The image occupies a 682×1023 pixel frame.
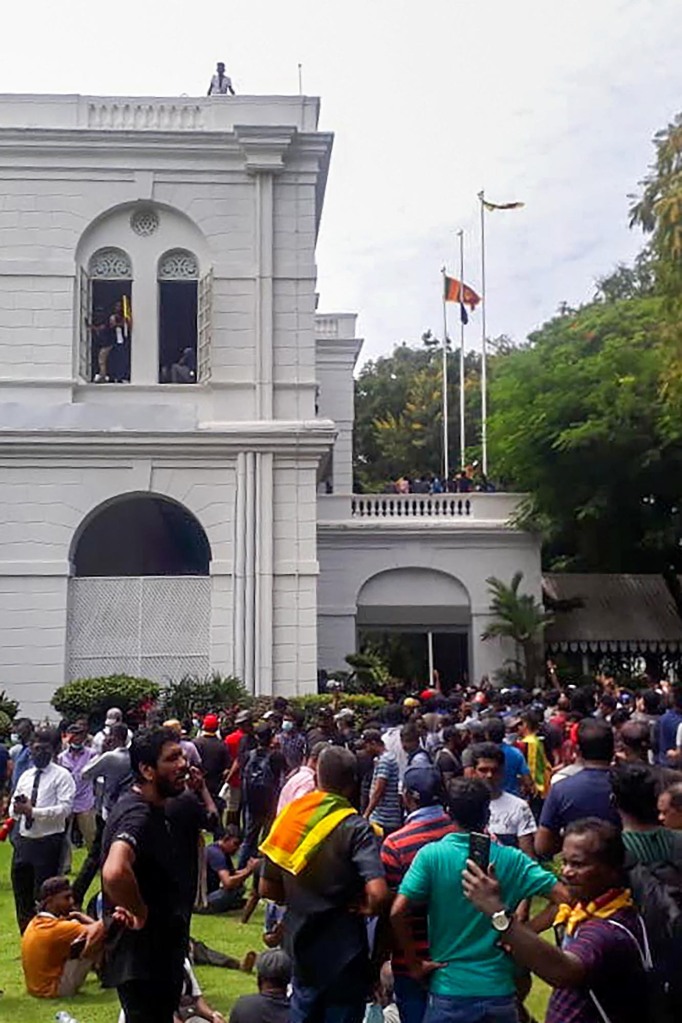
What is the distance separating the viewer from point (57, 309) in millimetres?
22703

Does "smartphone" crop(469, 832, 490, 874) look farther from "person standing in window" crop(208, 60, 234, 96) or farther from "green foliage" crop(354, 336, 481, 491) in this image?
"green foliage" crop(354, 336, 481, 491)

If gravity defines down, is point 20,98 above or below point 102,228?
above

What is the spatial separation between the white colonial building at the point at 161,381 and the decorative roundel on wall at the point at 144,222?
0.04 metres

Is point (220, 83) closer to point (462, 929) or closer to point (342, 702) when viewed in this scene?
point (342, 702)

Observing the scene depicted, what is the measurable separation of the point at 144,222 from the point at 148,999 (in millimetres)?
20387

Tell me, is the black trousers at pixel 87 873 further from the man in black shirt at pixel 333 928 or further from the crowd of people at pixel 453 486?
the crowd of people at pixel 453 486

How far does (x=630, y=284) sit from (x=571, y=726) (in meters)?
33.9

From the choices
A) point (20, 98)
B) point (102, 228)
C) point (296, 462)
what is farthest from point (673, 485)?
point (20, 98)

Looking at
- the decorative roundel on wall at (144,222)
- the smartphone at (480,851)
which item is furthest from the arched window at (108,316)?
the smartphone at (480,851)

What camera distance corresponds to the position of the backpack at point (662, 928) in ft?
12.1

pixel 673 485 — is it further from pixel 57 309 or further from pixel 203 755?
pixel 203 755

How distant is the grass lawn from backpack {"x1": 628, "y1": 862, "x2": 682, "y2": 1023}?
379 cm

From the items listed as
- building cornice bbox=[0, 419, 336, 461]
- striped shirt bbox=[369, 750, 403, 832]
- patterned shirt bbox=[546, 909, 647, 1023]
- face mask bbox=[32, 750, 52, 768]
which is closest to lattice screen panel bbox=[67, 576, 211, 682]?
building cornice bbox=[0, 419, 336, 461]

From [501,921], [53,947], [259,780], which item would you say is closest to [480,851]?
[501,921]
